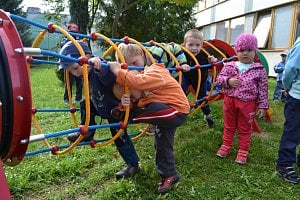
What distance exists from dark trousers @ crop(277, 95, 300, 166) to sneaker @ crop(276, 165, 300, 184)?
46 millimetres

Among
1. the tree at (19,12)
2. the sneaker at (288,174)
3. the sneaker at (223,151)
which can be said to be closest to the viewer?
the sneaker at (288,174)

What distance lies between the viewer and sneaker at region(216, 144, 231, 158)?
152 inches

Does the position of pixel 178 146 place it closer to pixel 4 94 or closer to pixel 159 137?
pixel 159 137

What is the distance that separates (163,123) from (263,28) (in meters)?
13.4

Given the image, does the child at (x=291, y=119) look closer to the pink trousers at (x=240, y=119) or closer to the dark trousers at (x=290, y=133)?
the dark trousers at (x=290, y=133)

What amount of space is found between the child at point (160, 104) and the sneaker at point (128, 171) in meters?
0.35

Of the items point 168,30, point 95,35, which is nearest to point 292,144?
point 95,35

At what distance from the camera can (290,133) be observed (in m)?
3.31

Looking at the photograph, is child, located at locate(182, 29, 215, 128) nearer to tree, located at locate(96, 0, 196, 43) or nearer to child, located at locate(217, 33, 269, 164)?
child, located at locate(217, 33, 269, 164)

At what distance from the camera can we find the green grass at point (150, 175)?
3.01 m

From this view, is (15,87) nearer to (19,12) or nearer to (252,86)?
(252,86)

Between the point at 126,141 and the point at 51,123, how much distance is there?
2.83m

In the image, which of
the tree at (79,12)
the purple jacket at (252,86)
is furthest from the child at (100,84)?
the tree at (79,12)

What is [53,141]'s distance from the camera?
4.65 m
